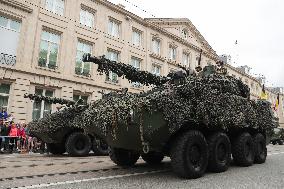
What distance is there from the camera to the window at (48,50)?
66.7 feet

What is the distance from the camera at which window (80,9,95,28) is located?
23312 millimetres

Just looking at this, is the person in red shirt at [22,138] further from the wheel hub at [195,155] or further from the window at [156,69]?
the window at [156,69]

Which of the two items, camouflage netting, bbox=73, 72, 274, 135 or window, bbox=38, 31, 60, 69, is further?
window, bbox=38, 31, 60, 69

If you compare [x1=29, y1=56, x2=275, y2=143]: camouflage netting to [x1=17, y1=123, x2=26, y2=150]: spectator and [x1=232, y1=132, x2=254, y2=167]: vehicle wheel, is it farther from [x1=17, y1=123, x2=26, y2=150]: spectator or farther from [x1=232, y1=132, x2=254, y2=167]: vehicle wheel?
[x1=17, y1=123, x2=26, y2=150]: spectator

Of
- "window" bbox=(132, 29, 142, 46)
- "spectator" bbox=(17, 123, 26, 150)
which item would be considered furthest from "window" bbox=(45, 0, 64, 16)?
"spectator" bbox=(17, 123, 26, 150)

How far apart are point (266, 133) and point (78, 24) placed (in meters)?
16.6

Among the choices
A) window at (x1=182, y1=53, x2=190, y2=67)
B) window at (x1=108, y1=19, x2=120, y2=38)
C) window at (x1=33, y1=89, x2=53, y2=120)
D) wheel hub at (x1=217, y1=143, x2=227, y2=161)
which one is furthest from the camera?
window at (x1=182, y1=53, x2=190, y2=67)

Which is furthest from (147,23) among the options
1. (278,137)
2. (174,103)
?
(174,103)

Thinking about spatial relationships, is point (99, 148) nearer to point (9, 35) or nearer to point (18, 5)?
point (9, 35)

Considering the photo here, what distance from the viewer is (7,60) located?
18328 millimetres

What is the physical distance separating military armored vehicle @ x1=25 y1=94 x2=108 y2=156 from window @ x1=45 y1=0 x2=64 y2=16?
10937mm

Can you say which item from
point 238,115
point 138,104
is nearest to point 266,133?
point 238,115

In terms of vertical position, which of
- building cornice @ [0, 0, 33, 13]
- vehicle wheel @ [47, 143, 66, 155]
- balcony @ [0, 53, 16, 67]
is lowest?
vehicle wheel @ [47, 143, 66, 155]

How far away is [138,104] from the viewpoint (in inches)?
232
